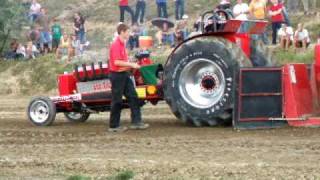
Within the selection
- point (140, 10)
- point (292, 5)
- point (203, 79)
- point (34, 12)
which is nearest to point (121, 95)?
point (203, 79)

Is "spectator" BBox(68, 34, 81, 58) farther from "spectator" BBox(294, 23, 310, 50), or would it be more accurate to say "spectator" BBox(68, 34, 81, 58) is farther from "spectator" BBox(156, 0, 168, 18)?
"spectator" BBox(294, 23, 310, 50)

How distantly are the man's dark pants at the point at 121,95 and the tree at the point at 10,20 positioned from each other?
549 inches

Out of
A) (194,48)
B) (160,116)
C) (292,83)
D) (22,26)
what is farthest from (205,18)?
(22,26)

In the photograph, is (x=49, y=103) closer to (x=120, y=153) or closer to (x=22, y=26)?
(x=120, y=153)

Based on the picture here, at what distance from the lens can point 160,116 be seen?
13953mm

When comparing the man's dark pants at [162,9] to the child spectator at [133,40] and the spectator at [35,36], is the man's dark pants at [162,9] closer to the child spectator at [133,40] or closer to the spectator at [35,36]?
the child spectator at [133,40]

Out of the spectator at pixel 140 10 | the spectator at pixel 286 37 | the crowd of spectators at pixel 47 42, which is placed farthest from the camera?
the spectator at pixel 140 10

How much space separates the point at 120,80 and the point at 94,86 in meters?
1.13

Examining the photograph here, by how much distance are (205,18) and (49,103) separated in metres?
3.03

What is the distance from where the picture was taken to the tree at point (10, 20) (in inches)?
989

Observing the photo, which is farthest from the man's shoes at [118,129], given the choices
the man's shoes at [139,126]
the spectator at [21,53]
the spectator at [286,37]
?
the spectator at [21,53]

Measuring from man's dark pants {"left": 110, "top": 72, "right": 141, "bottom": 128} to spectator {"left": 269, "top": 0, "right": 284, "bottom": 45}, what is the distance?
9457 mm

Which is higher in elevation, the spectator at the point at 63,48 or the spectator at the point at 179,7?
the spectator at the point at 179,7

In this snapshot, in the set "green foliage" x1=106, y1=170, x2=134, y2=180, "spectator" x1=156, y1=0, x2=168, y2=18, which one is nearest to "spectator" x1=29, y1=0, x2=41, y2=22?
"spectator" x1=156, y1=0, x2=168, y2=18
